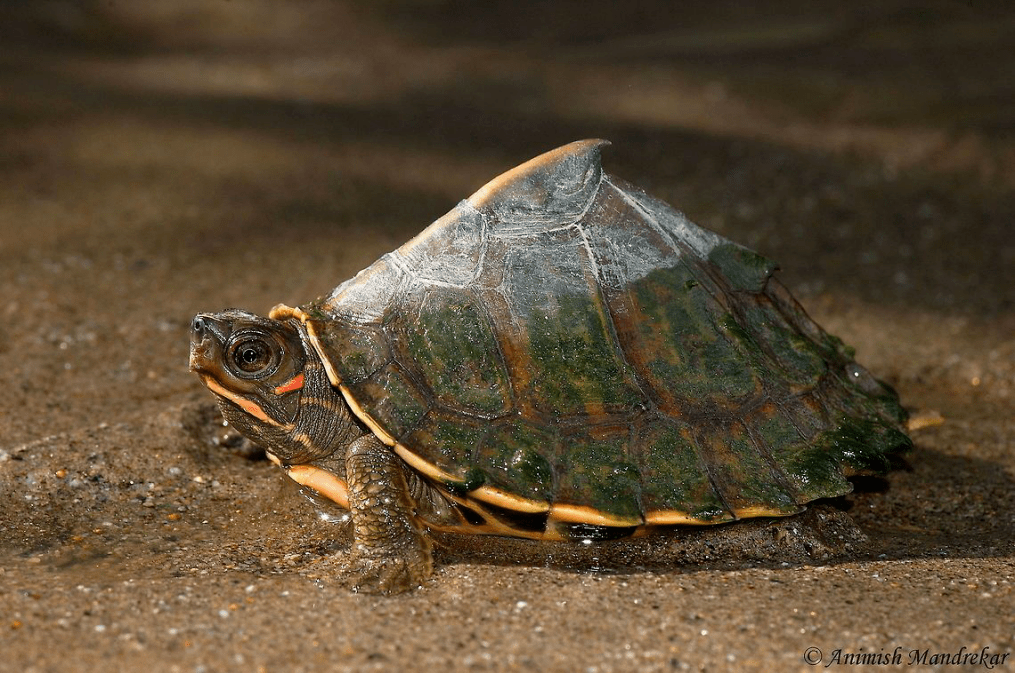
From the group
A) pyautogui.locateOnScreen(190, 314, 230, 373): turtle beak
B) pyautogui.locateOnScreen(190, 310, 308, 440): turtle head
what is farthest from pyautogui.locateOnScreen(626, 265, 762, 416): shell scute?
pyautogui.locateOnScreen(190, 314, 230, 373): turtle beak

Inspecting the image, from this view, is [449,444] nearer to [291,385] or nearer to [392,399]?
[392,399]

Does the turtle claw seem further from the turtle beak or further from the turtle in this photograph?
the turtle beak

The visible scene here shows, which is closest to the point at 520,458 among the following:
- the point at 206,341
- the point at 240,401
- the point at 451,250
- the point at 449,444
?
the point at 449,444

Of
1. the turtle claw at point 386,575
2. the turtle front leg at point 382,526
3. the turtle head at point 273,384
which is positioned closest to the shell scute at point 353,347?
the turtle head at point 273,384

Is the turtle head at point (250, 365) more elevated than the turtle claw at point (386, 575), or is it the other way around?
the turtle head at point (250, 365)

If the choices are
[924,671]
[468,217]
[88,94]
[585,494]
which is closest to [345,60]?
[88,94]

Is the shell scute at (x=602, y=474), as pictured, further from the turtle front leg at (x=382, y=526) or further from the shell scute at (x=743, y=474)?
the turtle front leg at (x=382, y=526)

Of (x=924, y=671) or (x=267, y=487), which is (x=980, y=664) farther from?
(x=267, y=487)
